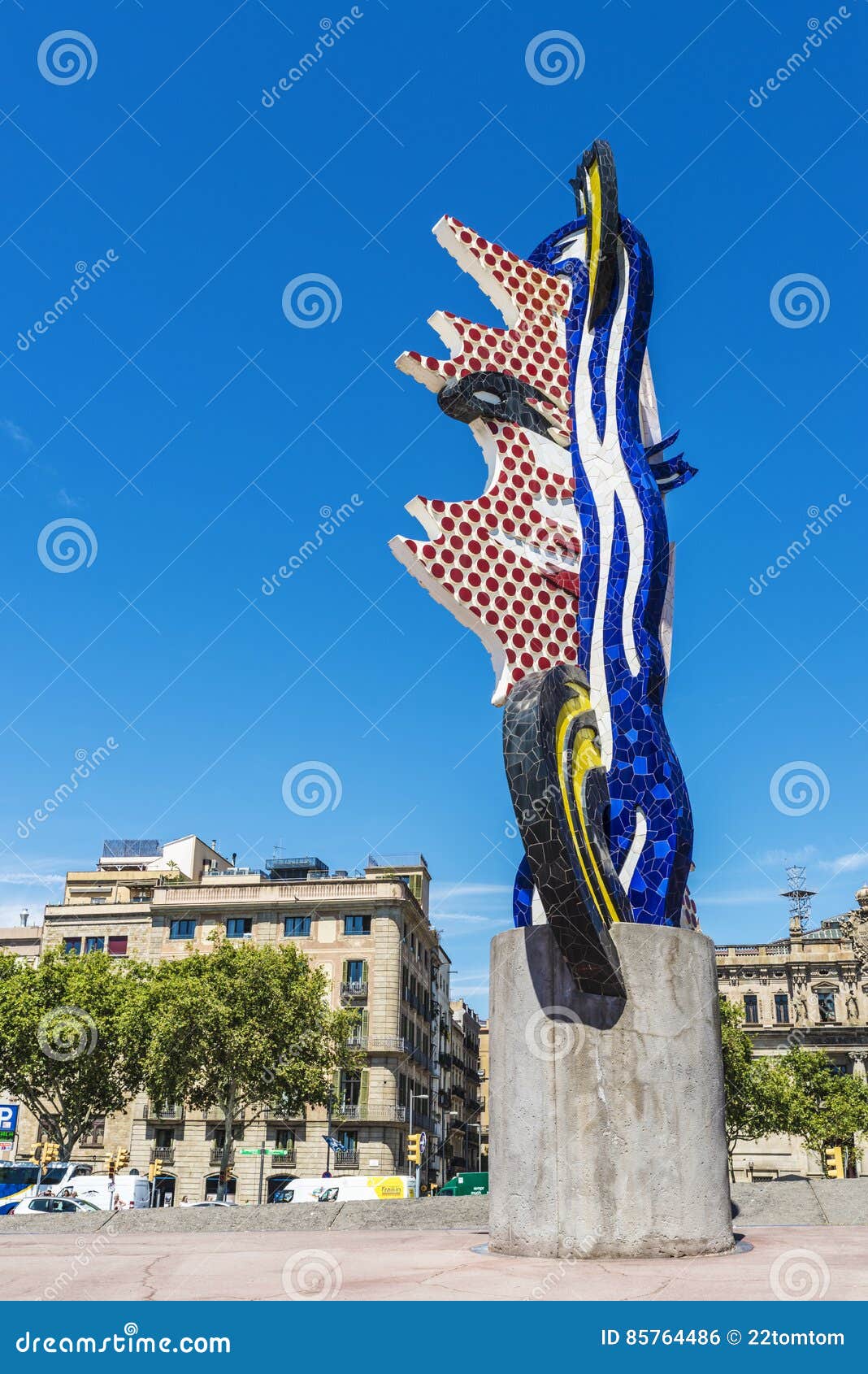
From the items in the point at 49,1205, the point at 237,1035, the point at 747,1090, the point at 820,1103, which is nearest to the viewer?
the point at 49,1205

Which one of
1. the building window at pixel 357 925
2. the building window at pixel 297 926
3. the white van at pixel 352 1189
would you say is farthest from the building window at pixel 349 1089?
the white van at pixel 352 1189

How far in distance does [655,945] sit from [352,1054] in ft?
127

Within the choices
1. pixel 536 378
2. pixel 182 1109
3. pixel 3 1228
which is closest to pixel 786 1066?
pixel 182 1109

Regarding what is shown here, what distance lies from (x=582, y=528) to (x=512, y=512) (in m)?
1.17

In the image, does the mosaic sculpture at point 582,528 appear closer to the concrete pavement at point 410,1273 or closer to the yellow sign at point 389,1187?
the concrete pavement at point 410,1273

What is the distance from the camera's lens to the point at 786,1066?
6450 centimetres

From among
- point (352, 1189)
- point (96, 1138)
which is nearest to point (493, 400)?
point (352, 1189)

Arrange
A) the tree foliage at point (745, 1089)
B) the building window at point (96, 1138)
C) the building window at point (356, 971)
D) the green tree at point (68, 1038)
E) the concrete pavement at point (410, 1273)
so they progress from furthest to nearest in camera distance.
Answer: the building window at point (96, 1138) → the building window at point (356, 971) → the tree foliage at point (745, 1089) → the green tree at point (68, 1038) → the concrete pavement at point (410, 1273)

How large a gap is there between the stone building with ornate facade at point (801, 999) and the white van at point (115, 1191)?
44.5 meters

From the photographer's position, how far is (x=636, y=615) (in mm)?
18484

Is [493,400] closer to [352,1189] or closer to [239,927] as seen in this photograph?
[352,1189]

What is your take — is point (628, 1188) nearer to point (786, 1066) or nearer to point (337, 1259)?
point (337, 1259)

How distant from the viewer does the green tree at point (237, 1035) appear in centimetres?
4362

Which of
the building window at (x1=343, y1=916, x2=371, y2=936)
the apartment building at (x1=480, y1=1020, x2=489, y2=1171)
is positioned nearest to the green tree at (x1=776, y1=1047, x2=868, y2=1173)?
the building window at (x1=343, y1=916, x2=371, y2=936)
